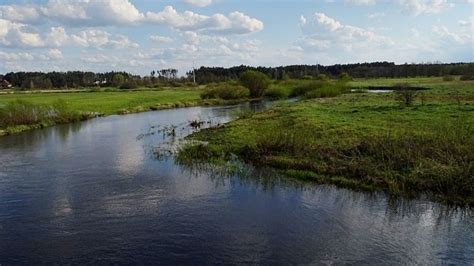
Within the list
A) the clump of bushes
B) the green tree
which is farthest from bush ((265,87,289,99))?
the green tree

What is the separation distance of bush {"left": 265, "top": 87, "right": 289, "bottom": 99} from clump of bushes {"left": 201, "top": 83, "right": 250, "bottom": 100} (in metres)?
4.10

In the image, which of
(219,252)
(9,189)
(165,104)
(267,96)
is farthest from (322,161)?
(267,96)

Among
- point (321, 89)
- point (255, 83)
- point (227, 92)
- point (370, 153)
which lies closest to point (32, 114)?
point (370, 153)

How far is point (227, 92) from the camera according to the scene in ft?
261

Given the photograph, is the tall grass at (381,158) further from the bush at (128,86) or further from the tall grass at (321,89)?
the bush at (128,86)

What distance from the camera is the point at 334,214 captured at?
51.4 feet

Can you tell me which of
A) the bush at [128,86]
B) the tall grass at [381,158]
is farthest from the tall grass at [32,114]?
the bush at [128,86]

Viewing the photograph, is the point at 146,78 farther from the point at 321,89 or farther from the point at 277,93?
the point at 321,89

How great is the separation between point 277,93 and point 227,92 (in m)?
9.13

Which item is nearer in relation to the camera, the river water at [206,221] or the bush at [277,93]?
the river water at [206,221]

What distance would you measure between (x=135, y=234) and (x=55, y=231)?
270 cm

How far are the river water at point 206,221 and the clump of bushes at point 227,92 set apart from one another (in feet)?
186

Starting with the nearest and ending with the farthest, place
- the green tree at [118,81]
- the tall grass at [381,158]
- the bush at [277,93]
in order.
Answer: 1. the tall grass at [381,158]
2. the bush at [277,93]
3. the green tree at [118,81]

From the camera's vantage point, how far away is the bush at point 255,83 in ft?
272
